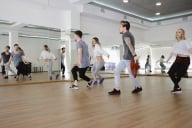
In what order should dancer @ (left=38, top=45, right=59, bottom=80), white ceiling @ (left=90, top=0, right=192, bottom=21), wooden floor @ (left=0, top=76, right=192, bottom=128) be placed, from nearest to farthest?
wooden floor @ (left=0, top=76, right=192, bottom=128) < dancer @ (left=38, top=45, right=59, bottom=80) < white ceiling @ (left=90, top=0, right=192, bottom=21)

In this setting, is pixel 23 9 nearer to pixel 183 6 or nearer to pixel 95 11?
pixel 95 11

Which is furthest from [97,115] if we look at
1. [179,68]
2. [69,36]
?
[69,36]

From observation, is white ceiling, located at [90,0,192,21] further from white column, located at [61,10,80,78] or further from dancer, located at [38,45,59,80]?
dancer, located at [38,45,59,80]

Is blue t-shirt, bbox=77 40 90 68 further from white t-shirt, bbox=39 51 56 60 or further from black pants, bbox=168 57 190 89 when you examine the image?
white t-shirt, bbox=39 51 56 60

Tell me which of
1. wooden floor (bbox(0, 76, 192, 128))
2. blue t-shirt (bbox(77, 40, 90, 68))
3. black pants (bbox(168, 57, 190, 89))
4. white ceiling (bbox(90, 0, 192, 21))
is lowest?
wooden floor (bbox(0, 76, 192, 128))

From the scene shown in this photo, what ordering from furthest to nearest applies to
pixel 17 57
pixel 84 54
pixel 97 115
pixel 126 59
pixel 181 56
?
pixel 17 57
pixel 84 54
pixel 181 56
pixel 126 59
pixel 97 115

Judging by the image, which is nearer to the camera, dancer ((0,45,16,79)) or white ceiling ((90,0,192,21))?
dancer ((0,45,16,79))

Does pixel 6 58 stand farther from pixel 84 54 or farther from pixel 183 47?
pixel 183 47

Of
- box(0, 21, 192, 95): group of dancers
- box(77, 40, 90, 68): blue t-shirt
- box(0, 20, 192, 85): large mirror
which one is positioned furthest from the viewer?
box(0, 20, 192, 85): large mirror

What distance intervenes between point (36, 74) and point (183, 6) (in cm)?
781

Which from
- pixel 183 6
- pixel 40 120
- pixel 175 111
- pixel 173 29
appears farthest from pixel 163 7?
pixel 40 120

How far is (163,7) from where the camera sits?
11008mm

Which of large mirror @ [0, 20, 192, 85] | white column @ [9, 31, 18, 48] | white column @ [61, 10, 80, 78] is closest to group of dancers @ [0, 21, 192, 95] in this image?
white column @ [9, 31, 18, 48]

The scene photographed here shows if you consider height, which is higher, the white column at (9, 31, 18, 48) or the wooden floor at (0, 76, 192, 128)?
the white column at (9, 31, 18, 48)
